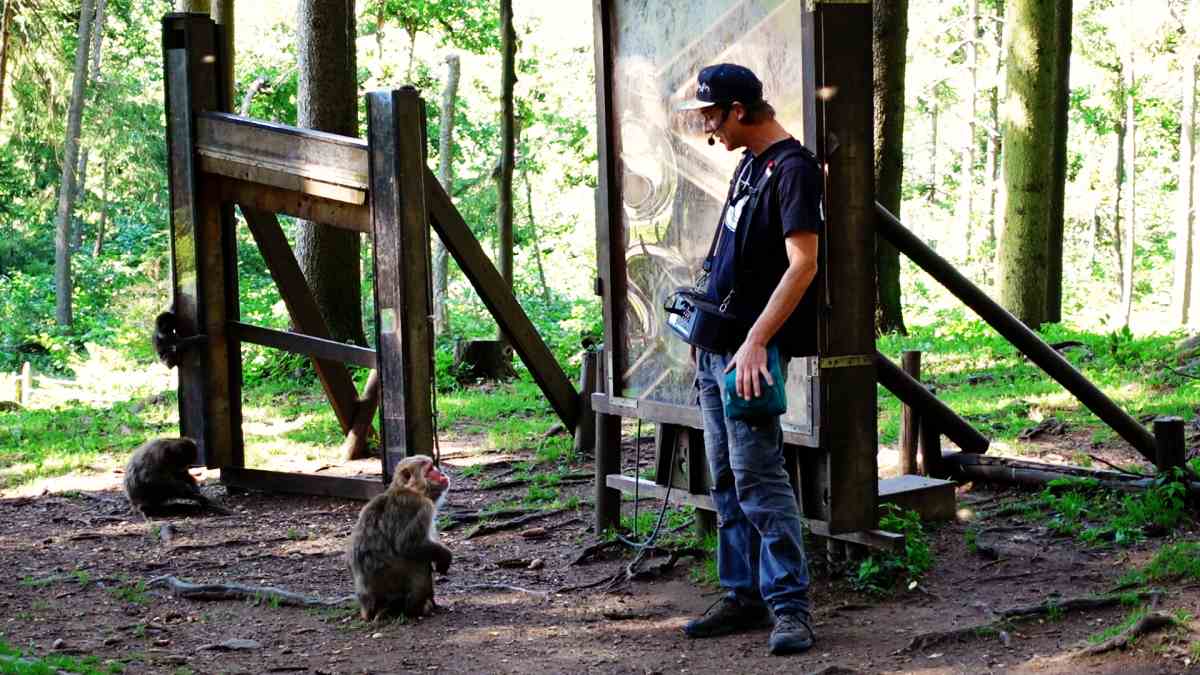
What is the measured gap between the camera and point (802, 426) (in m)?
5.58

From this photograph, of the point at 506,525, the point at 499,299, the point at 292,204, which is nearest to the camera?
the point at 506,525

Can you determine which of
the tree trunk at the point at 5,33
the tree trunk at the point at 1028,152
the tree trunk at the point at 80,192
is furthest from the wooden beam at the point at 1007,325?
the tree trunk at the point at 80,192

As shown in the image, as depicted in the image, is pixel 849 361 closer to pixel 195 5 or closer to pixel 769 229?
pixel 769 229

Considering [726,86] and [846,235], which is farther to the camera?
[846,235]

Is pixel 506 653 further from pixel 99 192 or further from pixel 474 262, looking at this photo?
pixel 99 192

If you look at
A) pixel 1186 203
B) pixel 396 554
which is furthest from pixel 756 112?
pixel 1186 203

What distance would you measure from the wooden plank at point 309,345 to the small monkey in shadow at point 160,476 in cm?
93

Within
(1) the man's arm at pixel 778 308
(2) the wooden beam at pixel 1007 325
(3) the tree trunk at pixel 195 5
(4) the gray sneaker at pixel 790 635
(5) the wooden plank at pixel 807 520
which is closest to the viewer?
(1) the man's arm at pixel 778 308

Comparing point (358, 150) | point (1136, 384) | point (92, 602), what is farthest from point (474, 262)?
point (1136, 384)

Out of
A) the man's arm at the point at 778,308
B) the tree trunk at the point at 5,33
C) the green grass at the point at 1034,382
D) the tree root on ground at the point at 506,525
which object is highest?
the tree trunk at the point at 5,33

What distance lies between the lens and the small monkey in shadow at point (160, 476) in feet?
28.1

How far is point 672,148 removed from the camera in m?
6.35

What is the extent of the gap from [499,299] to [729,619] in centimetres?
371

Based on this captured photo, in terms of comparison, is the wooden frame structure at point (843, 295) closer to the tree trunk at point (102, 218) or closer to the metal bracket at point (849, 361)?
the metal bracket at point (849, 361)
